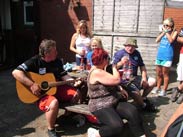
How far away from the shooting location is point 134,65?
15.6ft

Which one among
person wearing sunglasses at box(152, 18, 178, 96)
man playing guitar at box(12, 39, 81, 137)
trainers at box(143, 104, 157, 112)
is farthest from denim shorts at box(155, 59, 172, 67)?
man playing guitar at box(12, 39, 81, 137)

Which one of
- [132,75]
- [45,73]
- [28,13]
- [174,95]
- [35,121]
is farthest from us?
[28,13]

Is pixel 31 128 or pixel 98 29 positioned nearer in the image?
pixel 31 128

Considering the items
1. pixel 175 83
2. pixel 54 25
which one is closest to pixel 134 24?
pixel 175 83

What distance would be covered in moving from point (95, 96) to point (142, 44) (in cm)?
305

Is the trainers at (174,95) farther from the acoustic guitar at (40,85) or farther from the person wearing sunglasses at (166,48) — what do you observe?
the acoustic guitar at (40,85)

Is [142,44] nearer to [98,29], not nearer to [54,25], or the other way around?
[98,29]

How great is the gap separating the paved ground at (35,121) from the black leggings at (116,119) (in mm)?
468

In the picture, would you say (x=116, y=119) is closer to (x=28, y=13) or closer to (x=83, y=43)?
(x=83, y=43)

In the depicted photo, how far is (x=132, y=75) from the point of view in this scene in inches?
188

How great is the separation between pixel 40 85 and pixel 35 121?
0.78 m

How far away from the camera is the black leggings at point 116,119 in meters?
3.69

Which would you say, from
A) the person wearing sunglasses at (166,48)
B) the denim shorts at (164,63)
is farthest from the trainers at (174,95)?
the denim shorts at (164,63)

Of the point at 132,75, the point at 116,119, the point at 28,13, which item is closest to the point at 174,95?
the point at 132,75
